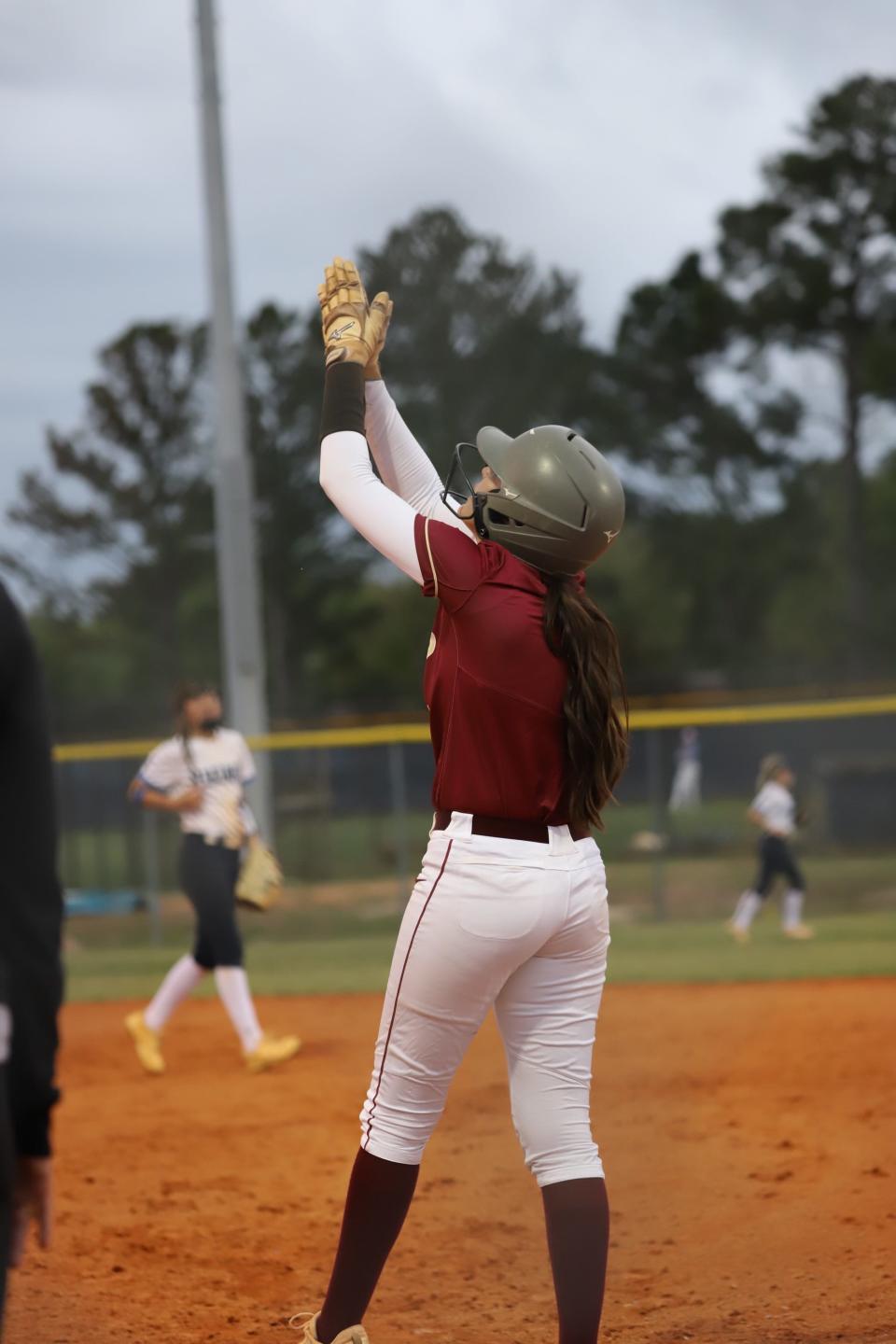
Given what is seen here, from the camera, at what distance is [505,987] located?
3.34m

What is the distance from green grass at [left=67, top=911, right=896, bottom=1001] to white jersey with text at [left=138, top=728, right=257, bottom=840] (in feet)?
11.0

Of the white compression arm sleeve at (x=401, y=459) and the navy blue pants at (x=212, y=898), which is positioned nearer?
the white compression arm sleeve at (x=401, y=459)

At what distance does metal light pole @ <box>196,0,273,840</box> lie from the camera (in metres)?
17.0

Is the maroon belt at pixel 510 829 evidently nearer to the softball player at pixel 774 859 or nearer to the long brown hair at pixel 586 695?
the long brown hair at pixel 586 695

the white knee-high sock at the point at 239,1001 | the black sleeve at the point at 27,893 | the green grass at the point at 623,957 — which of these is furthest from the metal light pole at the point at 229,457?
the black sleeve at the point at 27,893

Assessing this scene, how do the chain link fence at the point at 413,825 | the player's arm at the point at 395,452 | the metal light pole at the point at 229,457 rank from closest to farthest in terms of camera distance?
the player's arm at the point at 395,452 → the chain link fence at the point at 413,825 → the metal light pole at the point at 229,457

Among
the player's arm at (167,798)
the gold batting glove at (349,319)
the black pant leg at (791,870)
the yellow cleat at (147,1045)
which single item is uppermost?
the gold batting glove at (349,319)

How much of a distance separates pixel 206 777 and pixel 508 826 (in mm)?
4838

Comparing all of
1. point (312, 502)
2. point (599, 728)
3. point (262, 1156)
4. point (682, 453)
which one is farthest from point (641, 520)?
point (599, 728)

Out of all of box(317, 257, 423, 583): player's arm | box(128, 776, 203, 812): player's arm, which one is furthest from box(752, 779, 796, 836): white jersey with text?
box(317, 257, 423, 583): player's arm

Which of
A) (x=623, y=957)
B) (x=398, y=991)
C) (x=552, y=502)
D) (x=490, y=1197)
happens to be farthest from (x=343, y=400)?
(x=623, y=957)

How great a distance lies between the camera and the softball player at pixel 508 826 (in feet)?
10.3

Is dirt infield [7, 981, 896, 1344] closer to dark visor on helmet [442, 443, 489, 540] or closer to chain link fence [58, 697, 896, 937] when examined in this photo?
dark visor on helmet [442, 443, 489, 540]

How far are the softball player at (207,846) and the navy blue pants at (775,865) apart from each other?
6244 mm
